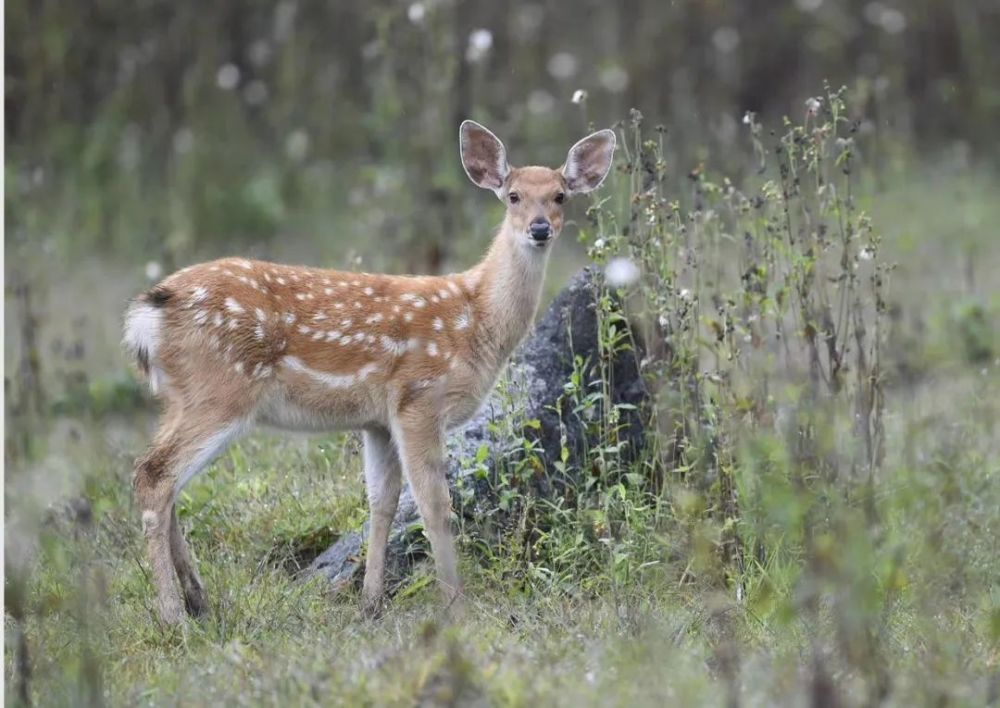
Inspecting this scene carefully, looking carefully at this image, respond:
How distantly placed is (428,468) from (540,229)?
0.98 m

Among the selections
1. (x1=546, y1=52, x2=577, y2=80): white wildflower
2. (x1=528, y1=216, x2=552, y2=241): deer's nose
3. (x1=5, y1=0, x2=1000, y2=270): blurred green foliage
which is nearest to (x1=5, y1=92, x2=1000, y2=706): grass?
(x1=528, y1=216, x2=552, y2=241): deer's nose

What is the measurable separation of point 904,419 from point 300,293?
2.72 m

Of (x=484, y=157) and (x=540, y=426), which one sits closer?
(x=540, y=426)

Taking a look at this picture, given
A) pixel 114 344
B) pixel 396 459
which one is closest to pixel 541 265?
pixel 396 459

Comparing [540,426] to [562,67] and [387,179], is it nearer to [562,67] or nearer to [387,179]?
[387,179]

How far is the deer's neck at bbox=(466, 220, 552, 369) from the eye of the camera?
6699 millimetres

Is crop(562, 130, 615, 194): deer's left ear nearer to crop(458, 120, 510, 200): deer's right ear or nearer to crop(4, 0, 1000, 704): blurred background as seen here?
crop(4, 0, 1000, 704): blurred background

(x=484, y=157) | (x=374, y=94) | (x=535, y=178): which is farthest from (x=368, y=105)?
(x=535, y=178)

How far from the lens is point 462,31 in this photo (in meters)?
15.1

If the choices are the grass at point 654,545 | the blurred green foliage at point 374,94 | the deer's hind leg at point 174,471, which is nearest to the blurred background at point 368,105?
the blurred green foliage at point 374,94

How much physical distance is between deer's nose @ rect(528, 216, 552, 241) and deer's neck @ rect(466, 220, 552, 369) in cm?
17

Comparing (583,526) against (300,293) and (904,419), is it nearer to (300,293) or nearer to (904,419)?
(300,293)

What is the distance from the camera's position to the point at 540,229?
6.54m

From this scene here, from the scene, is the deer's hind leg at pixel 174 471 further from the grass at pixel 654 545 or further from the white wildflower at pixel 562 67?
the white wildflower at pixel 562 67
